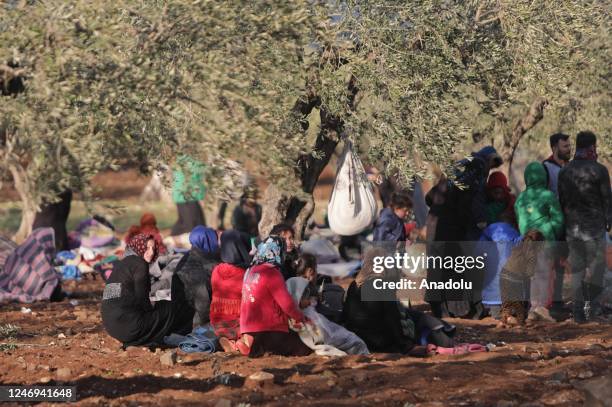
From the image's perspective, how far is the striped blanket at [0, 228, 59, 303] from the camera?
46.6 feet

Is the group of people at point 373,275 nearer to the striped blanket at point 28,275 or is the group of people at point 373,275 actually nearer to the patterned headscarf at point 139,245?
the patterned headscarf at point 139,245

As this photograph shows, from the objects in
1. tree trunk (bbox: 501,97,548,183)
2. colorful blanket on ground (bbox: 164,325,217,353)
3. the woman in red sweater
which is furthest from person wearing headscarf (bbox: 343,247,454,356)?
tree trunk (bbox: 501,97,548,183)

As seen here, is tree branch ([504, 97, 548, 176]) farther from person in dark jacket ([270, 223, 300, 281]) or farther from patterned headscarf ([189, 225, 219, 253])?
person in dark jacket ([270, 223, 300, 281])

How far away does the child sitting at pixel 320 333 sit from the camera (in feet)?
31.5

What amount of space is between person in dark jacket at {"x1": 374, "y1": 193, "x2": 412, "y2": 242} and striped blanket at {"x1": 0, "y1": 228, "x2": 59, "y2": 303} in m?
4.54

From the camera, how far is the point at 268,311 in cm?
946

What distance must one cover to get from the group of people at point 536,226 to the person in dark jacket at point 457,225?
0.01 meters

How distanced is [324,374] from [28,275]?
677 centimetres

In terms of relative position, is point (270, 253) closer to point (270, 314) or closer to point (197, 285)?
point (270, 314)

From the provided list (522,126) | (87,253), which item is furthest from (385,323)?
(87,253)

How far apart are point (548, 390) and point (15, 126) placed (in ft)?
13.7

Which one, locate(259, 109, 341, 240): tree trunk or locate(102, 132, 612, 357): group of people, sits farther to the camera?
locate(259, 109, 341, 240): tree trunk

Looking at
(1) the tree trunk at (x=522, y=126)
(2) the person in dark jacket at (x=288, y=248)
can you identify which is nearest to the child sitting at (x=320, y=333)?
(2) the person in dark jacket at (x=288, y=248)

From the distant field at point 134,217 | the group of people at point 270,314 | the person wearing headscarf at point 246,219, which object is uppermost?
the distant field at point 134,217
